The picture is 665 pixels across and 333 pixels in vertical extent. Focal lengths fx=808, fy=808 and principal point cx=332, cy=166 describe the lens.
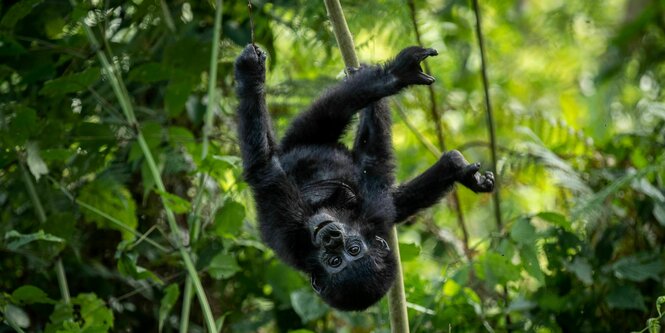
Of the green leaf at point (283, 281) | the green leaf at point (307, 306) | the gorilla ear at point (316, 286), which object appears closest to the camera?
the gorilla ear at point (316, 286)

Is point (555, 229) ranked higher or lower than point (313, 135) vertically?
lower

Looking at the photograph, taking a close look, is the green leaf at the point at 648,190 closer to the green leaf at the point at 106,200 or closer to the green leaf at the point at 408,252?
the green leaf at the point at 408,252

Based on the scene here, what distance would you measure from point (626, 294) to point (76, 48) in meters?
3.48

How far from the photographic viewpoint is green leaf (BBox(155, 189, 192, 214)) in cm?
382

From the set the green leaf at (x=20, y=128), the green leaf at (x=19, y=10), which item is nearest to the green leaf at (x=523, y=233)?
the green leaf at (x=20, y=128)

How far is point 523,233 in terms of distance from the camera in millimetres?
4125

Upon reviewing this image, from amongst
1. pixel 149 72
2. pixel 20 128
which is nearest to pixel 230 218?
pixel 149 72

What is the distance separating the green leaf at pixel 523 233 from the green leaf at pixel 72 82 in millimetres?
2239

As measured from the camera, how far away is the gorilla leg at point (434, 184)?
12.5 ft

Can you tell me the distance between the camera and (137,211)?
5.31m

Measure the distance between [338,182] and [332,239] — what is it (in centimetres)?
43

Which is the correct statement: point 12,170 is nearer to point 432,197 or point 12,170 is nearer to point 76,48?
point 76,48

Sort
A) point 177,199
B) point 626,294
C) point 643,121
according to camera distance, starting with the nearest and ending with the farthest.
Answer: point 177,199 < point 626,294 < point 643,121

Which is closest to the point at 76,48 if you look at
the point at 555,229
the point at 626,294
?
the point at 555,229
